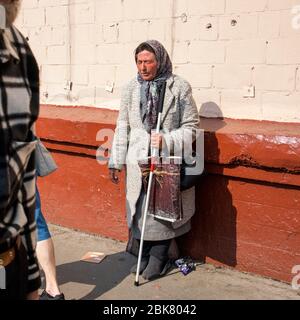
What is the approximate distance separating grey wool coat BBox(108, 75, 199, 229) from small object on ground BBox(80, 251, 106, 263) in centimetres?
58

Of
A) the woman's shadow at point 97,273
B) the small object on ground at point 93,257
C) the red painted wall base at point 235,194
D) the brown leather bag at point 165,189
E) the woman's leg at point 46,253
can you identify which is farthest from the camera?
the small object on ground at point 93,257

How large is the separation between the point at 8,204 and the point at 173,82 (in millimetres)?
2413

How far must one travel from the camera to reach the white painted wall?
378 cm

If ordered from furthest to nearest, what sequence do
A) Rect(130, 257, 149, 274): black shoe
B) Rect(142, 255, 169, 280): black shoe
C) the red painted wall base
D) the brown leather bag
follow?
1. Rect(130, 257, 149, 274): black shoe
2. Rect(142, 255, 169, 280): black shoe
3. the brown leather bag
4. the red painted wall base

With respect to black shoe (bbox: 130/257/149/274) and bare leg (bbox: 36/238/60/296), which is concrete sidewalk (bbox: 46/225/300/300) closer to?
black shoe (bbox: 130/257/149/274)

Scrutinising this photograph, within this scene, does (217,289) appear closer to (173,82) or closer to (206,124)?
(206,124)

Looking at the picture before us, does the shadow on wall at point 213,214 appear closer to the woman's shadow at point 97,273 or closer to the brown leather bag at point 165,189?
the brown leather bag at point 165,189

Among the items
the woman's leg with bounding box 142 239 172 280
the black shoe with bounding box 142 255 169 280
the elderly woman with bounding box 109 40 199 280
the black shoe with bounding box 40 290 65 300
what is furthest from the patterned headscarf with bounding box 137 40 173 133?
the black shoe with bounding box 40 290 65 300

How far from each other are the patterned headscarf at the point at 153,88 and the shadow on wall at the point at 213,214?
0.45 metres

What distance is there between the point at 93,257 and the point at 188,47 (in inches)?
79.3

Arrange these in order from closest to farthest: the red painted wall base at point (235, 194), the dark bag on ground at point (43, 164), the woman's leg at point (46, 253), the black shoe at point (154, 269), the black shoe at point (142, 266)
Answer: the dark bag on ground at point (43, 164) → the woman's leg at point (46, 253) → the red painted wall base at point (235, 194) → the black shoe at point (154, 269) → the black shoe at point (142, 266)

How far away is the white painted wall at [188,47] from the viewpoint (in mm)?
3781
